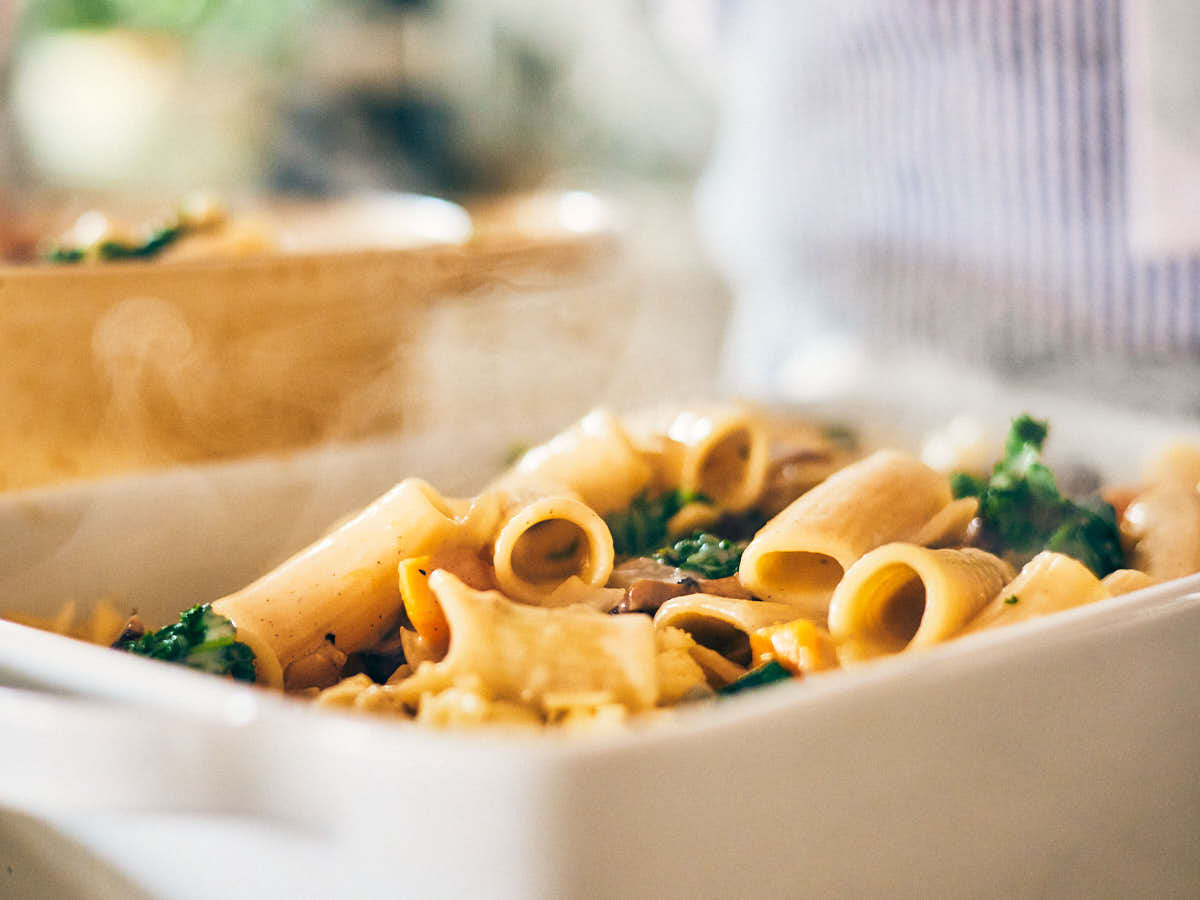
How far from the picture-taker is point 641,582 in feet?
2.00

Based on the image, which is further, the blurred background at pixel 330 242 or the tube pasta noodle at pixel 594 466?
the blurred background at pixel 330 242

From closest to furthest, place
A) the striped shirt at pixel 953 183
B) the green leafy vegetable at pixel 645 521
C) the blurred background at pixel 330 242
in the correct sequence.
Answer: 1. the green leafy vegetable at pixel 645 521
2. the blurred background at pixel 330 242
3. the striped shirt at pixel 953 183

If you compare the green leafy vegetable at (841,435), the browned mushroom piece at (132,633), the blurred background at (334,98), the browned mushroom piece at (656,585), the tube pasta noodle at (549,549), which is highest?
the blurred background at (334,98)

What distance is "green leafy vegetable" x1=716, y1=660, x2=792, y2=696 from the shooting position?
522 millimetres

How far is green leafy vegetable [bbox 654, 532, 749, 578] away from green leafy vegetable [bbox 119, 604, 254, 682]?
226 mm

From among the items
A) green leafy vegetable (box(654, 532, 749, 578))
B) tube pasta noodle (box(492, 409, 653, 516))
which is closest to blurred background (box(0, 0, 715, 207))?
tube pasta noodle (box(492, 409, 653, 516))

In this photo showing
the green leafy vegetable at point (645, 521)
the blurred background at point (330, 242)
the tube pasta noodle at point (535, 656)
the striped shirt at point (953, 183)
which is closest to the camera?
the tube pasta noodle at point (535, 656)

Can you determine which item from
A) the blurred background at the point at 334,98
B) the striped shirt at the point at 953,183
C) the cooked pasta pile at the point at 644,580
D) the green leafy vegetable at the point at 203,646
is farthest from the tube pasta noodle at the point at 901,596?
the blurred background at the point at 334,98

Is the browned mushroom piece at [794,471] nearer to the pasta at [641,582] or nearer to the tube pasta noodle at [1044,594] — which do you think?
the pasta at [641,582]

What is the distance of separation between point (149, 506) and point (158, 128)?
271 centimetres

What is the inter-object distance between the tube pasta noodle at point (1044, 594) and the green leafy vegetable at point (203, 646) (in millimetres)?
331

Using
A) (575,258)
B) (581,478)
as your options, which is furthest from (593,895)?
(575,258)

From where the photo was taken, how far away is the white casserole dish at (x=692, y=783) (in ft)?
1.18

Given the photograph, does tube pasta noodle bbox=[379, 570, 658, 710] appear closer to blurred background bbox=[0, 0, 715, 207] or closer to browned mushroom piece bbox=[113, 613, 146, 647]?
browned mushroom piece bbox=[113, 613, 146, 647]
